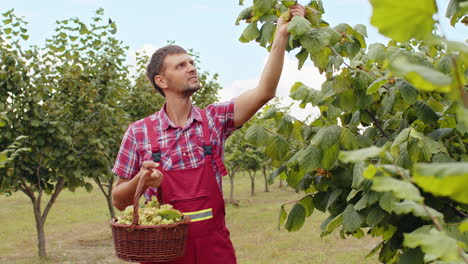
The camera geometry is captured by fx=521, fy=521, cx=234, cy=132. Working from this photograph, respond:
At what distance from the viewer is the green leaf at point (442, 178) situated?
400 mm

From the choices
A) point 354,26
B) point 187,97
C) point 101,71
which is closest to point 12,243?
point 101,71

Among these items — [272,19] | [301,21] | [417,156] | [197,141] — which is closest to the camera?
[417,156]

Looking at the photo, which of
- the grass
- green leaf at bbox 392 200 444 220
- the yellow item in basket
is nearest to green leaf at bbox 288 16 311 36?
the yellow item in basket

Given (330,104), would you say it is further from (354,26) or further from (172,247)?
(172,247)

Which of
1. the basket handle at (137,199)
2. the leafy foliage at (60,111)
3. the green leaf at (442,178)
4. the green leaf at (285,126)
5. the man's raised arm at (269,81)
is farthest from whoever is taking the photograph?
the leafy foliage at (60,111)

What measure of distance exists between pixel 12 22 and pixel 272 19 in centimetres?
785

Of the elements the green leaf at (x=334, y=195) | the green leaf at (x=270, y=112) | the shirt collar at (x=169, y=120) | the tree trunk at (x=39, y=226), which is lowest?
the tree trunk at (x=39, y=226)

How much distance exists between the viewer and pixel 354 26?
242 centimetres

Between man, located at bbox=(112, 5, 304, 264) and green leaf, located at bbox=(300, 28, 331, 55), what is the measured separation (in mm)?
475

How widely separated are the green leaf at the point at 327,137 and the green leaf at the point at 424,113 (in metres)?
0.32

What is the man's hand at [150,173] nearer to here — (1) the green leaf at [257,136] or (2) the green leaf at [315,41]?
(1) the green leaf at [257,136]

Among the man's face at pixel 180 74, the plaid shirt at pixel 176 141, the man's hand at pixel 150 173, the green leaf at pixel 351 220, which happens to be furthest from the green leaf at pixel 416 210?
the man's face at pixel 180 74

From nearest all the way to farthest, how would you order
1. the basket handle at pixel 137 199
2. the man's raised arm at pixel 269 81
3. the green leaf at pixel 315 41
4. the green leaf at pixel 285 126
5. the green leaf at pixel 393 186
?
1. the green leaf at pixel 393 186
2. the green leaf at pixel 315 41
3. the man's raised arm at pixel 269 81
4. the basket handle at pixel 137 199
5. the green leaf at pixel 285 126

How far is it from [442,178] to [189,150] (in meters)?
2.40
